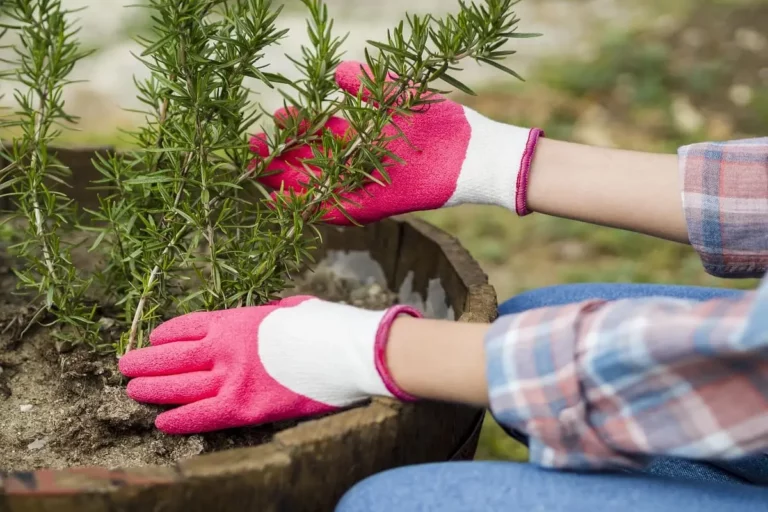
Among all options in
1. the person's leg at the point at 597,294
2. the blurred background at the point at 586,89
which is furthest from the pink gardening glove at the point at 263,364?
the blurred background at the point at 586,89

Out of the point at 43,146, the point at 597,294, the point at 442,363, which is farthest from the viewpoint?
the point at 597,294

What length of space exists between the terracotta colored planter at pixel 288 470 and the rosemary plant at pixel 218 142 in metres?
0.29

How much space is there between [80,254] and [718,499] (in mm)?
1195

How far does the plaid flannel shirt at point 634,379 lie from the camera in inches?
31.6

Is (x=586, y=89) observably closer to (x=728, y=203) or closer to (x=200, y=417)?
(x=728, y=203)

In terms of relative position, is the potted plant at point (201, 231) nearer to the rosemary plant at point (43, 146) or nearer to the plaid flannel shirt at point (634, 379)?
the rosemary plant at point (43, 146)

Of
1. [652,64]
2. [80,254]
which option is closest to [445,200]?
[80,254]

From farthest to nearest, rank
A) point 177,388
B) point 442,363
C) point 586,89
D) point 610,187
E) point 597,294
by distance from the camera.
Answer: point 586,89
point 597,294
point 610,187
point 177,388
point 442,363

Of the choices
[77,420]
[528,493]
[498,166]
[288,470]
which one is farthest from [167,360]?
[498,166]

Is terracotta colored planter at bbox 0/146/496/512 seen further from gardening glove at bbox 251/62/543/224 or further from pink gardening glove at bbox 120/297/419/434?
gardening glove at bbox 251/62/543/224

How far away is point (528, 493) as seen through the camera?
0.90 meters

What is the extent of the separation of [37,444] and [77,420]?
0.06 metres

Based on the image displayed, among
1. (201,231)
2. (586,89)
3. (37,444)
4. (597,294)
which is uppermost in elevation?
(586,89)

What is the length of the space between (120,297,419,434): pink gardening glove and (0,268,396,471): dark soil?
1.3 inches
